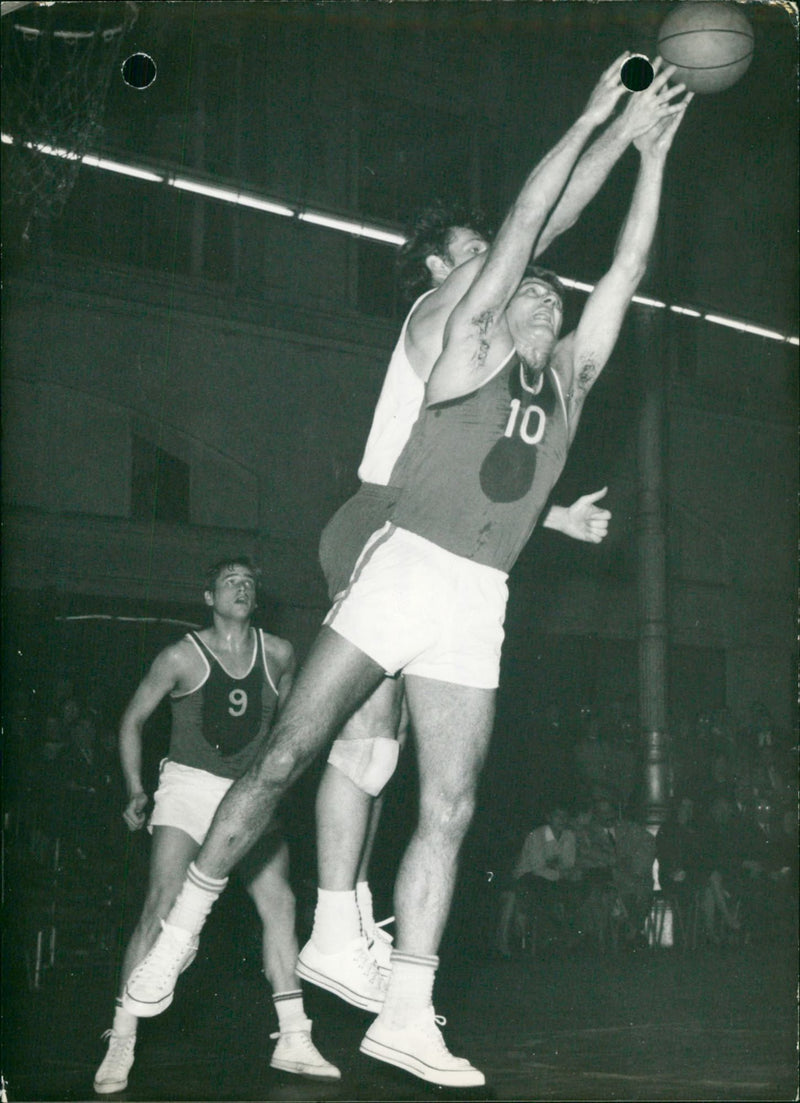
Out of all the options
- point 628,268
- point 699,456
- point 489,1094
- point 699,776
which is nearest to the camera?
point 489,1094

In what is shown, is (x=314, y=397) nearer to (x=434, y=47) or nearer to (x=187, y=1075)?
(x=434, y=47)

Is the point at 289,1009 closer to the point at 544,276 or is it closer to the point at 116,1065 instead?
the point at 116,1065

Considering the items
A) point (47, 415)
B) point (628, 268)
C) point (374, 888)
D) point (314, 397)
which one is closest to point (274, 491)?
point (314, 397)

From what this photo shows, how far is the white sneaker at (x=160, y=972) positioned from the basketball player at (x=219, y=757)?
632mm

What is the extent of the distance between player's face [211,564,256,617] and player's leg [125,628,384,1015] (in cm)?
137

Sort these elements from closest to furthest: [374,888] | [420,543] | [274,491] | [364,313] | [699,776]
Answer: [420,543]
[374,888]
[699,776]
[274,491]
[364,313]

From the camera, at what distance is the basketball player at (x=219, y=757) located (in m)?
4.16

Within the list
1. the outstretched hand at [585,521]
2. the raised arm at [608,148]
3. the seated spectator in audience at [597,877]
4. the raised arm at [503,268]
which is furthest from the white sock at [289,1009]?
the seated spectator in audience at [597,877]

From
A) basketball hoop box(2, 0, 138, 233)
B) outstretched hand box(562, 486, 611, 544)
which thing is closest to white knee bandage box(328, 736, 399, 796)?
outstretched hand box(562, 486, 611, 544)

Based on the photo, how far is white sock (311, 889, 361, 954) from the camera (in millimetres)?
3543

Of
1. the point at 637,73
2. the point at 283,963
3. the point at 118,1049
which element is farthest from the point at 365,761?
the point at 637,73

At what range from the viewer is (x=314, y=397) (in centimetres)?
1120

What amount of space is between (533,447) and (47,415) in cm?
724

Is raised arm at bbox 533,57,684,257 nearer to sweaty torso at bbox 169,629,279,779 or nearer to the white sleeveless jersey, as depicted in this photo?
the white sleeveless jersey
